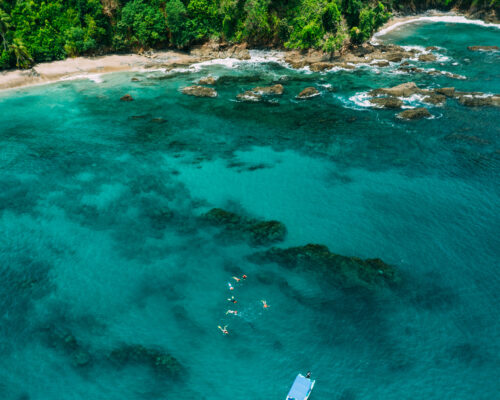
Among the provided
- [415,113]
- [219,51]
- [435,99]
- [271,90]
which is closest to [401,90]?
[435,99]

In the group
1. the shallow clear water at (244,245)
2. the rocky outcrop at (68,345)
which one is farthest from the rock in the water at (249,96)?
the rocky outcrop at (68,345)

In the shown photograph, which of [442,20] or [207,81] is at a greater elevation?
[442,20]

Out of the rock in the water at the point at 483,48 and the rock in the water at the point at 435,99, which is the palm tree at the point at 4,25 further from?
the rock in the water at the point at 483,48

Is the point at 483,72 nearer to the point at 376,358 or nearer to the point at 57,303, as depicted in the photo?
the point at 376,358

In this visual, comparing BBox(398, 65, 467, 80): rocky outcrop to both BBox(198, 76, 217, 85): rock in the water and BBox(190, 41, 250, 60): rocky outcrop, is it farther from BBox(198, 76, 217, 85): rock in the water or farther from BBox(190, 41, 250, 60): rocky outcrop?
BBox(198, 76, 217, 85): rock in the water

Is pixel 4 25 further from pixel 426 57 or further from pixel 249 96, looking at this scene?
pixel 426 57

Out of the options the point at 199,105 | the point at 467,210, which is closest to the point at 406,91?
the point at 467,210
